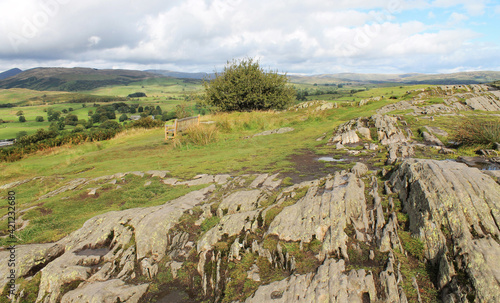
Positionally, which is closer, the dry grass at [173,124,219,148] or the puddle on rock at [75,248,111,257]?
the puddle on rock at [75,248,111,257]

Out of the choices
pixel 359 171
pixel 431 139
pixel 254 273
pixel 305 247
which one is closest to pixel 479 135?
pixel 431 139

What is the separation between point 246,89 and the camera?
95.1 ft

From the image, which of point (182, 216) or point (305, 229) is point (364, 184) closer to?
point (305, 229)

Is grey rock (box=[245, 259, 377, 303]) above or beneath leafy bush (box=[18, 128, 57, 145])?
above

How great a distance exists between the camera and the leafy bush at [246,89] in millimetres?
29250

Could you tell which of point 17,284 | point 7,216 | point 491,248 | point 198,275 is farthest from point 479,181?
point 7,216

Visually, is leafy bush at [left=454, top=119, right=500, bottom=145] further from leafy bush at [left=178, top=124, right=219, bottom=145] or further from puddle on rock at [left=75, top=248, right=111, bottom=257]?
leafy bush at [left=178, top=124, right=219, bottom=145]

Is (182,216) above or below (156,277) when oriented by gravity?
above

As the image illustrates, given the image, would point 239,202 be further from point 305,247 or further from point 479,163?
point 479,163

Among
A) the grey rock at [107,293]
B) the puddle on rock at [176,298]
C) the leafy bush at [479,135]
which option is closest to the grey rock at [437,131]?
the leafy bush at [479,135]

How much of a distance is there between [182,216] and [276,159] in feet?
17.6

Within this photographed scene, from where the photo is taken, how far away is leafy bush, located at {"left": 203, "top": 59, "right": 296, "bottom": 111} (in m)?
29.2

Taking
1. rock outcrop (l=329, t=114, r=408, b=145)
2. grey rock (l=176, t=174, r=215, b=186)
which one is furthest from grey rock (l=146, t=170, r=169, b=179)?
rock outcrop (l=329, t=114, r=408, b=145)

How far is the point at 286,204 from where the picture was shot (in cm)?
541
